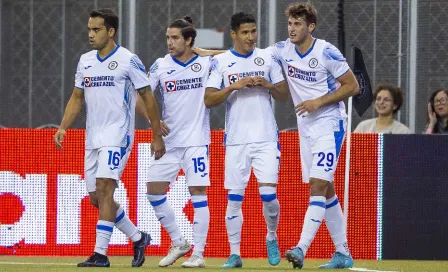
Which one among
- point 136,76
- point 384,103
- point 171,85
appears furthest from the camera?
point 384,103

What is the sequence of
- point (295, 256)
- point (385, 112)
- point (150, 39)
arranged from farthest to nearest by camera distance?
1. point (150, 39)
2. point (385, 112)
3. point (295, 256)

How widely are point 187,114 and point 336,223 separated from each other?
1417mm

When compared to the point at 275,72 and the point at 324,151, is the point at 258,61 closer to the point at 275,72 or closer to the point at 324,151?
the point at 275,72

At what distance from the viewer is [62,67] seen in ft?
44.1

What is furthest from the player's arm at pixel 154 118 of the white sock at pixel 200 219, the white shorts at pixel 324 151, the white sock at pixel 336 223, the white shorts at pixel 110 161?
the white sock at pixel 336 223

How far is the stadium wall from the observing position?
43.7 feet

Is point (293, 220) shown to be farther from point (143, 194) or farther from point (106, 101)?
point (106, 101)

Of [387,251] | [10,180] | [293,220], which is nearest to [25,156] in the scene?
[10,180]

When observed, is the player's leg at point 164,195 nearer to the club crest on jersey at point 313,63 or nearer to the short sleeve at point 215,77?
the short sleeve at point 215,77

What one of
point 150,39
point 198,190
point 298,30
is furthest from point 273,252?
point 150,39

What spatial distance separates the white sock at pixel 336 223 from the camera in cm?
1154

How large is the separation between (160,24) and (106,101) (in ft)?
8.00

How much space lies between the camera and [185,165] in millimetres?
11656

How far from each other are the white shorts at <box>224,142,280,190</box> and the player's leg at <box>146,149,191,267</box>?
462 mm
